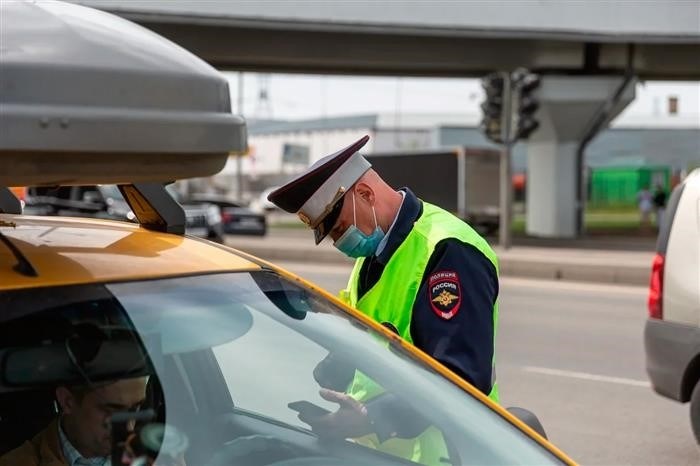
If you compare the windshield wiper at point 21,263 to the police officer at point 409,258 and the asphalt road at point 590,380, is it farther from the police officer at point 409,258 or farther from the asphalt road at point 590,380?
the asphalt road at point 590,380

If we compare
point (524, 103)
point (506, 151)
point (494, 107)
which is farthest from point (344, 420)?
point (506, 151)

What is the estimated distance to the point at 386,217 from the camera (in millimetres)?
2643

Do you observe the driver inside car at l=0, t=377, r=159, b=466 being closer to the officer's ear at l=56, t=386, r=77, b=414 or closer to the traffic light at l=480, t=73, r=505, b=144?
the officer's ear at l=56, t=386, r=77, b=414

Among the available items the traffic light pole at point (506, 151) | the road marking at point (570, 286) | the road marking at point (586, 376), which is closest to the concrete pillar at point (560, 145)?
the traffic light pole at point (506, 151)

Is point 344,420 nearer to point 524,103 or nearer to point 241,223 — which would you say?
point 524,103

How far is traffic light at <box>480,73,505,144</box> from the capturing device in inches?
653

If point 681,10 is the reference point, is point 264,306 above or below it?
below

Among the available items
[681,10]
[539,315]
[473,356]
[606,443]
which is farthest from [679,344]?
[681,10]

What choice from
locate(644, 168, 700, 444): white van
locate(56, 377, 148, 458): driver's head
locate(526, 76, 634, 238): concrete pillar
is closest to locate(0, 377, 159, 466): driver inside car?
locate(56, 377, 148, 458): driver's head

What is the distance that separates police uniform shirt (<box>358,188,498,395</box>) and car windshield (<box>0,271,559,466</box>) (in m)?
0.22

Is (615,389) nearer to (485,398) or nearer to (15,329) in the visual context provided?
(485,398)

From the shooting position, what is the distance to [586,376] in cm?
759

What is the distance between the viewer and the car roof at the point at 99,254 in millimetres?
1972

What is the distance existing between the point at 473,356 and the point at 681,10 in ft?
68.1
